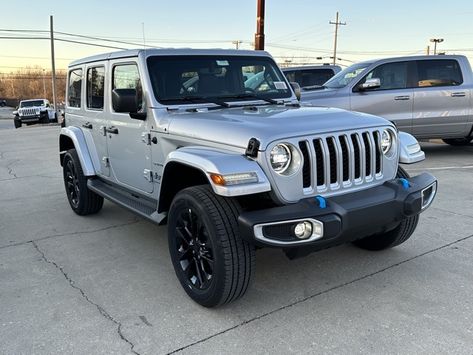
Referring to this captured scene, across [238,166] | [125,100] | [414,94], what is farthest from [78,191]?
[414,94]

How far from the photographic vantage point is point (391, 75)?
348 inches

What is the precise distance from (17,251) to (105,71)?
6.59 ft

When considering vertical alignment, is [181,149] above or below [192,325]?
above

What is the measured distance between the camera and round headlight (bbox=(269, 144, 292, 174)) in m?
2.94

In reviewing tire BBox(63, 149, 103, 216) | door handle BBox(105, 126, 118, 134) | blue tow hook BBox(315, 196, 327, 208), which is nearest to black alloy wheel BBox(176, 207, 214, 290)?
blue tow hook BBox(315, 196, 327, 208)

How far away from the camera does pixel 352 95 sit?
28.5ft

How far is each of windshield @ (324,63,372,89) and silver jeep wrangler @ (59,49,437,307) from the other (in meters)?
4.53

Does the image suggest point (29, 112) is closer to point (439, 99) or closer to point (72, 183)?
point (72, 183)

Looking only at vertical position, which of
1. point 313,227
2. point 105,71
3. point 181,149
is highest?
point 105,71

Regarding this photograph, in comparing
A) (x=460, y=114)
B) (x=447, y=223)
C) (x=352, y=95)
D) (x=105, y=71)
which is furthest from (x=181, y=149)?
(x=460, y=114)

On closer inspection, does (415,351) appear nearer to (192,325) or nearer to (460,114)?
(192,325)

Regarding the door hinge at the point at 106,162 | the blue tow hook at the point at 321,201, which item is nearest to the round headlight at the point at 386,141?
the blue tow hook at the point at 321,201

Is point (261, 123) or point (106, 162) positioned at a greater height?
point (261, 123)

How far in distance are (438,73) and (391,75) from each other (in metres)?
0.92
